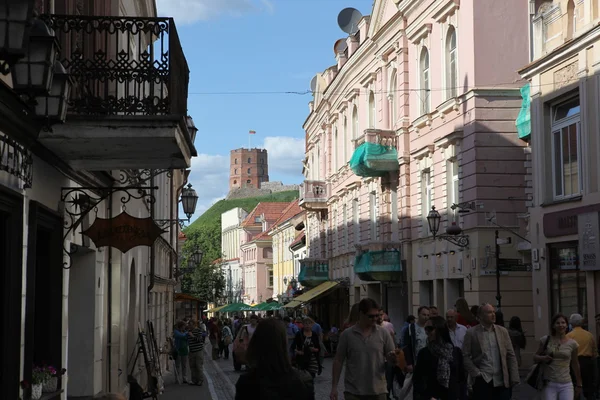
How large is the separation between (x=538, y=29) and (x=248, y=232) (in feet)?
365

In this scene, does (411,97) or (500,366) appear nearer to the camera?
(500,366)

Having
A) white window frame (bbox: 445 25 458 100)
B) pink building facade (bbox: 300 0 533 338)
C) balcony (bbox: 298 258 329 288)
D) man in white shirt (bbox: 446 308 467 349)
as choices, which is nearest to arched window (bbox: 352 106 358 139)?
pink building facade (bbox: 300 0 533 338)

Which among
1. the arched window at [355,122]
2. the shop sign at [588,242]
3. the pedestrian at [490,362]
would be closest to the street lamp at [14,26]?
the pedestrian at [490,362]

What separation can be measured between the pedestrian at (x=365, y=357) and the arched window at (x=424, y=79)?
78.8 ft

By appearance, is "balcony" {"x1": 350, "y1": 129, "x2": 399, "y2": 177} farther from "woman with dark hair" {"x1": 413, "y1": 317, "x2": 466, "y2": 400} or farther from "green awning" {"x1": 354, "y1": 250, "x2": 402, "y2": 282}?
"woman with dark hair" {"x1": 413, "y1": 317, "x2": 466, "y2": 400}

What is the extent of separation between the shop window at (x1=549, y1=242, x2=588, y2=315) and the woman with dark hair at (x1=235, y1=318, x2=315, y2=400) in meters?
16.6

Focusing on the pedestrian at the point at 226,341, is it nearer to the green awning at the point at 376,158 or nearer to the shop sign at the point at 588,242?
the green awning at the point at 376,158

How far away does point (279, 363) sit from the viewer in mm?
6070

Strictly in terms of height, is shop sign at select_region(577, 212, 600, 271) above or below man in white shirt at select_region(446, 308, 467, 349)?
above

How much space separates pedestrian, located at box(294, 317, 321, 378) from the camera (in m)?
16.1

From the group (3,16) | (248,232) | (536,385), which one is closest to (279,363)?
(3,16)

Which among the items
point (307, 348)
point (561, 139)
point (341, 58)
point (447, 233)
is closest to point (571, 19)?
point (561, 139)

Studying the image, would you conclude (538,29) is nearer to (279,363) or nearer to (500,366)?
(500,366)

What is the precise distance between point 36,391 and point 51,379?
0.87 metres
